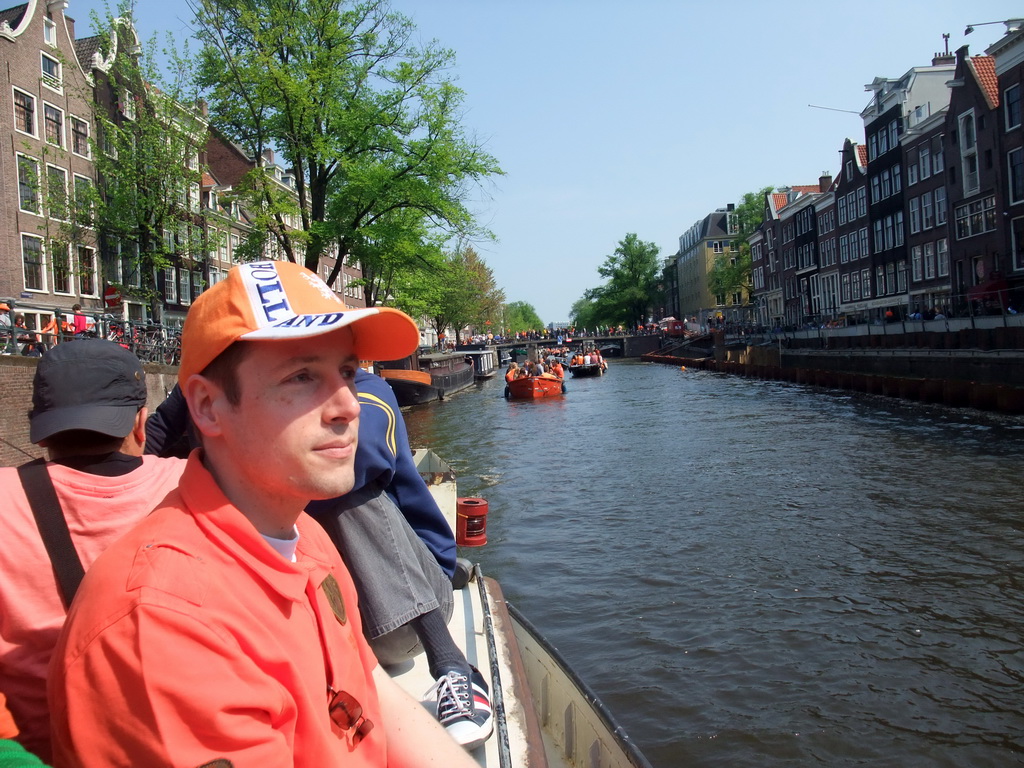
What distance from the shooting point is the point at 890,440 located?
53.4 ft

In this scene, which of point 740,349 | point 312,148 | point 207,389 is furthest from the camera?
point 740,349

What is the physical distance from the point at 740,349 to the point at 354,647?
51.7 m

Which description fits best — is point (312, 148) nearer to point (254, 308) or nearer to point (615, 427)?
point (615, 427)

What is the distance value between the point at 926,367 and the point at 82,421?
27.5m

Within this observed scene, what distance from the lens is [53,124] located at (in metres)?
25.4

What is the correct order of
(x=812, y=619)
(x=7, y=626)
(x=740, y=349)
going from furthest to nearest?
(x=740, y=349)
(x=812, y=619)
(x=7, y=626)

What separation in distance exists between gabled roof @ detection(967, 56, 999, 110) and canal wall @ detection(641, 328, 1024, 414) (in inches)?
376

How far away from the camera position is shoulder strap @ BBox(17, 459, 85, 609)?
195 cm

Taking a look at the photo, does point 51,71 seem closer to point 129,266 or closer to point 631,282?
point 129,266

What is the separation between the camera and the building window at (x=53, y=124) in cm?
2484

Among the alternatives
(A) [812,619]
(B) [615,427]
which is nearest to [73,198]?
(B) [615,427]

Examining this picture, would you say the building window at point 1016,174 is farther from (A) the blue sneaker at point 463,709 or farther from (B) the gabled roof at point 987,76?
(A) the blue sneaker at point 463,709

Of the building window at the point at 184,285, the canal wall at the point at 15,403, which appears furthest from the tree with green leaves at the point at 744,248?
the canal wall at the point at 15,403

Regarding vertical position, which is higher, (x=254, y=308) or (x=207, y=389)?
(x=254, y=308)
